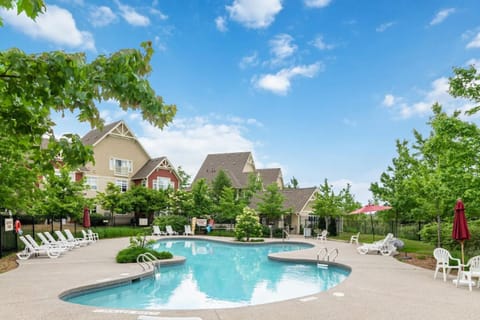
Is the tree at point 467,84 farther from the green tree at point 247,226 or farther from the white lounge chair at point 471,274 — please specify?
the green tree at point 247,226

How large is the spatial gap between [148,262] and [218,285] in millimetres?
2934

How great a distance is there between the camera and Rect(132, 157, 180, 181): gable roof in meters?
40.2

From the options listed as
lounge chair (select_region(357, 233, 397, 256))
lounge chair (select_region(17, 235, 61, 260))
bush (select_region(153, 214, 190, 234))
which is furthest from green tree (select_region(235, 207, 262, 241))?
lounge chair (select_region(17, 235, 61, 260))

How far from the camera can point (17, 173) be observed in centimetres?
1248

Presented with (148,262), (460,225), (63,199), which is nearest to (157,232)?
(63,199)

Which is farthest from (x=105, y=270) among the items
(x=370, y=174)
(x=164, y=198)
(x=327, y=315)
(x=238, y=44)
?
(x=164, y=198)

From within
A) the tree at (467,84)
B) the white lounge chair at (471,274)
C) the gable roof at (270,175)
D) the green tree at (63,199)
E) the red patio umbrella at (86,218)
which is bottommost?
the white lounge chair at (471,274)

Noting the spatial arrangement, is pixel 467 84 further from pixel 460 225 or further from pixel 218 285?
pixel 218 285

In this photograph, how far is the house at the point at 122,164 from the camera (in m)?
37.8

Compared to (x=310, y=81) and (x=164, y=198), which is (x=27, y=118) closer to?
(x=310, y=81)

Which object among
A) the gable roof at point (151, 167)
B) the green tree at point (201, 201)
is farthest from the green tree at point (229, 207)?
the gable roof at point (151, 167)

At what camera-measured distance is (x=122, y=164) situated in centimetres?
4025

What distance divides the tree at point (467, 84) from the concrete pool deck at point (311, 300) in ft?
19.2

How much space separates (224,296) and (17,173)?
8171mm
